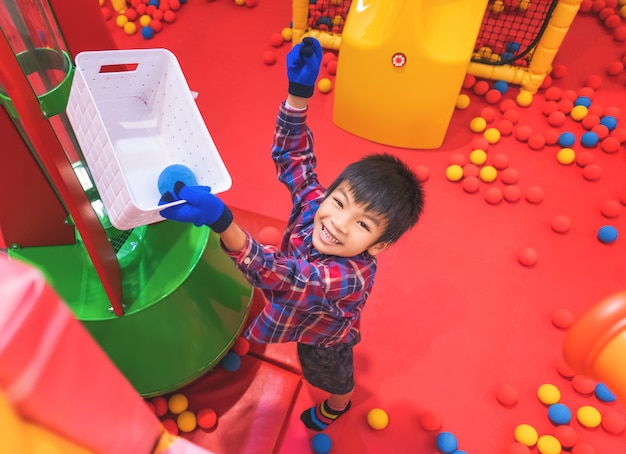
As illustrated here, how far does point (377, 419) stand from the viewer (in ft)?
4.38

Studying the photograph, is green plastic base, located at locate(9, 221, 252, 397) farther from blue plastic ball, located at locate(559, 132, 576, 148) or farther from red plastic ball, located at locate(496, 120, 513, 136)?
blue plastic ball, located at locate(559, 132, 576, 148)

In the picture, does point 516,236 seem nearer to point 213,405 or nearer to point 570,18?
point 570,18

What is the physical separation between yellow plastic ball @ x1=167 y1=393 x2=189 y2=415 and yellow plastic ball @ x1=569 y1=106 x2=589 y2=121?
1.69 meters

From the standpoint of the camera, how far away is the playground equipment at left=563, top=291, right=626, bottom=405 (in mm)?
543

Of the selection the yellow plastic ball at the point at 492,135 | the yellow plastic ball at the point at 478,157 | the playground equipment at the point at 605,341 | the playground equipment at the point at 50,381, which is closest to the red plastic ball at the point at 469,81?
the yellow plastic ball at the point at 492,135

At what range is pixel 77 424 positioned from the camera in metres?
0.39

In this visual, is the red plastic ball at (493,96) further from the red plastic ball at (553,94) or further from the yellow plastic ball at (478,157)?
the yellow plastic ball at (478,157)

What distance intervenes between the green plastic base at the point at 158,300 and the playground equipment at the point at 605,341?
80cm

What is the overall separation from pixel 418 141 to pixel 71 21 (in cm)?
126

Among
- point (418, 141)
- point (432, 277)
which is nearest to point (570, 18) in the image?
point (418, 141)

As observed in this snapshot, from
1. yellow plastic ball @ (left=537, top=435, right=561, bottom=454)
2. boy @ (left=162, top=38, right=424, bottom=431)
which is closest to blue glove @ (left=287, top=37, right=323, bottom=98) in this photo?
boy @ (left=162, top=38, right=424, bottom=431)

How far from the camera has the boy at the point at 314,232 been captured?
2.73ft

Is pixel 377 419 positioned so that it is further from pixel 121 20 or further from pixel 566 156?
pixel 121 20

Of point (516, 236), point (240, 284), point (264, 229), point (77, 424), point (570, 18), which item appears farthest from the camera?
point (570, 18)
